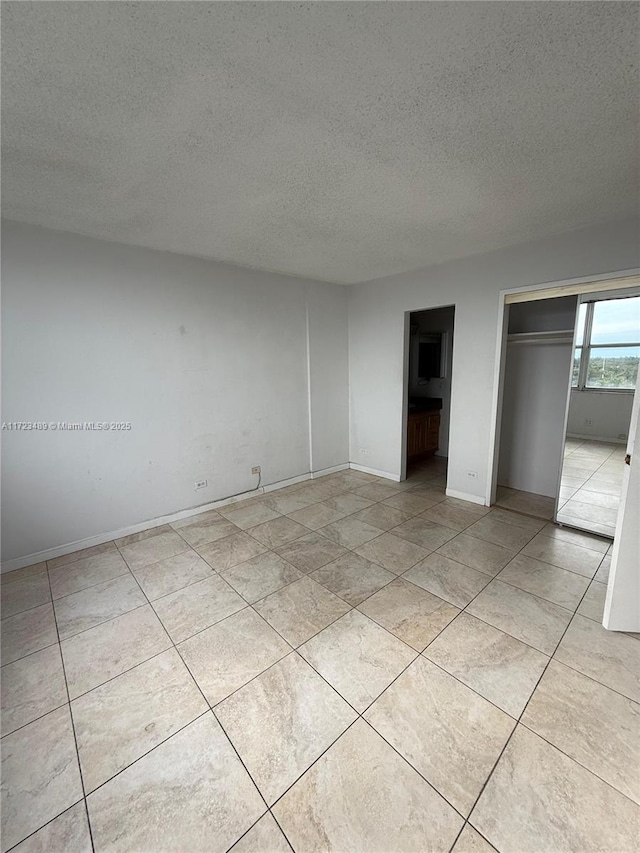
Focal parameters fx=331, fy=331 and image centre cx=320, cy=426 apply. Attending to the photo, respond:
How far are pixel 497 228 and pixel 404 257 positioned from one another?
0.96 metres

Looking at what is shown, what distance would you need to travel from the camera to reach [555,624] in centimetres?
205

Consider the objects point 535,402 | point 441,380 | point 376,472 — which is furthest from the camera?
point 441,380

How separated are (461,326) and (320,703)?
11.8ft

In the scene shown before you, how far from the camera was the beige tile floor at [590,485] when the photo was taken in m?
3.14

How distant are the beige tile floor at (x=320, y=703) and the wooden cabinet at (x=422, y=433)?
7.96 feet

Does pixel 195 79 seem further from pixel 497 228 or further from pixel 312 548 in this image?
pixel 312 548

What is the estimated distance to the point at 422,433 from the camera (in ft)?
17.6

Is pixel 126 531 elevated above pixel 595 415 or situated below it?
below

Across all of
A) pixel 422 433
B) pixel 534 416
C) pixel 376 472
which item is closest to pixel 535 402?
pixel 534 416

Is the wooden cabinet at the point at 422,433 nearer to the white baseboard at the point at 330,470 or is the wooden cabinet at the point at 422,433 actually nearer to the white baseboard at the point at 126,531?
the white baseboard at the point at 330,470

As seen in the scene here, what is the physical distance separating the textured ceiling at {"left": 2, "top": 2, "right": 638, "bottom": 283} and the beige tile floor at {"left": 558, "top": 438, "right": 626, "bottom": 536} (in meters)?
2.00

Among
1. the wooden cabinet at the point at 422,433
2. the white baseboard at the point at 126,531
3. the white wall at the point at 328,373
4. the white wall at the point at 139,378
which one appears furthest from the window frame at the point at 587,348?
the white baseboard at the point at 126,531

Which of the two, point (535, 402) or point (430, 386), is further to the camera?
point (430, 386)

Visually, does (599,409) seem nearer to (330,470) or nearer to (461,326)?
(461,326)
